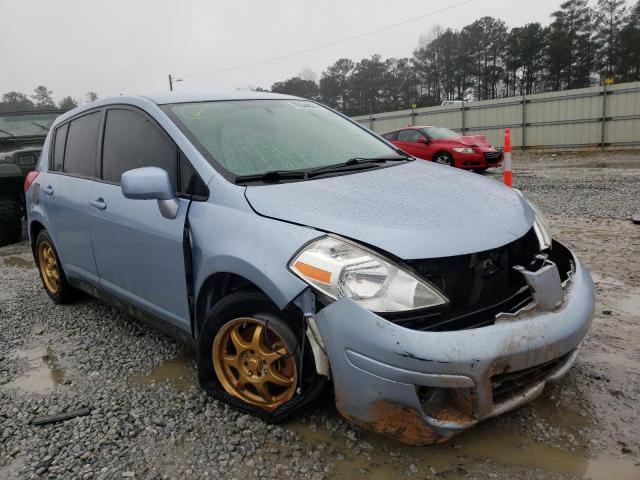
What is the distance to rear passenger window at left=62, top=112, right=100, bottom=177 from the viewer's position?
10.9 ft

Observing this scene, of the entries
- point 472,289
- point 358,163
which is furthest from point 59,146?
point 472,289

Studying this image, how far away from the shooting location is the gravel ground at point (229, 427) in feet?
6.35

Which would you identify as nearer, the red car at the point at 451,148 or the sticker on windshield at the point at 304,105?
the sticker on windshield at the point at 304,105

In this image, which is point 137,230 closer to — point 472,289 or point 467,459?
point 472,289

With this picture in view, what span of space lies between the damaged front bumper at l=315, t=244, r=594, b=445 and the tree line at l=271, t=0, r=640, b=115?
1453 inches

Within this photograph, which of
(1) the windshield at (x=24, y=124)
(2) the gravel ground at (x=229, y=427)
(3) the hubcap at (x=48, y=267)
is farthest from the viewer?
(1) the windshield at (x=24, y=124)

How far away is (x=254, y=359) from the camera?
2.21 meters

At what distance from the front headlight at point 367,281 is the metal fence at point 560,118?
729 inches

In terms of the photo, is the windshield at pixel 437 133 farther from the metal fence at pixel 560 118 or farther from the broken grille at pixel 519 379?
the broken grille at pixel 519 379

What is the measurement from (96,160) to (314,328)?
2.17 m

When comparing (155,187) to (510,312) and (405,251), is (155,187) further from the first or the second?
(510,312)

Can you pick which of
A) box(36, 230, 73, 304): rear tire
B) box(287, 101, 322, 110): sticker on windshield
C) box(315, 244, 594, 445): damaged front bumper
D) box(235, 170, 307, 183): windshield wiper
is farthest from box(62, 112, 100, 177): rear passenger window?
box(315, 244, 594, 445): damaged front bumper

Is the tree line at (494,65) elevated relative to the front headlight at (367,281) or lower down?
elevated

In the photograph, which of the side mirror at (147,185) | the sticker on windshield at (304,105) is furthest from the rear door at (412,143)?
the side mirror at (147,185)
